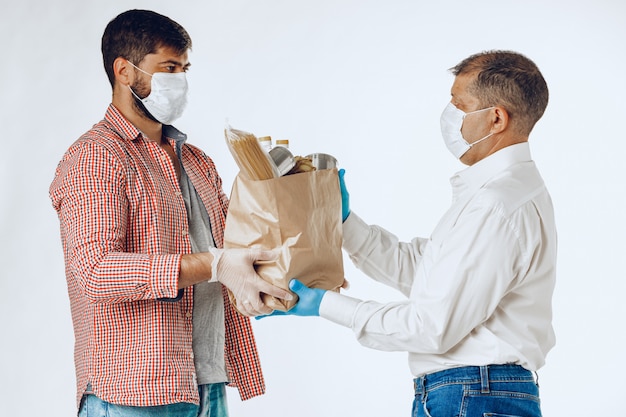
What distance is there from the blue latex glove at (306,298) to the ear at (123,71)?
764mm

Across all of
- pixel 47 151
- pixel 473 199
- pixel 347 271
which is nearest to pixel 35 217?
pixel 47 151

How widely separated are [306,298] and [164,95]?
70 cm

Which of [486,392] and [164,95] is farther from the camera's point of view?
[164,95]

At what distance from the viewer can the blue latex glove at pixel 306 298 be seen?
1832mm

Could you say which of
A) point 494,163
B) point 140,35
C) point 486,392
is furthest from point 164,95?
point 486,392

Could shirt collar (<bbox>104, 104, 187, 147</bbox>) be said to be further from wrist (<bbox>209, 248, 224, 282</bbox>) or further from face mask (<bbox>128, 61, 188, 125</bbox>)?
wrist (<bbox>209, 248, 224, 282</bbox>)

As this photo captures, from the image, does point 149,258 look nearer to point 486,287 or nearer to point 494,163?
point 486,287

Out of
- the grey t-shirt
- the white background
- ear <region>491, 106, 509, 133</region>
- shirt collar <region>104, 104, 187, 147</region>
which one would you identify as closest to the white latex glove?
the grey t-shirt

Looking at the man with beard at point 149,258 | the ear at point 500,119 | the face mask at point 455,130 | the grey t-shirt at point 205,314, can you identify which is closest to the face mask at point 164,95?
the man with beard at point 149,258

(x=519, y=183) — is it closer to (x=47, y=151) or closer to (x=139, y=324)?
Answer: (x=139, y=324)

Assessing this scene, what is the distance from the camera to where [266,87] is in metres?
3.87

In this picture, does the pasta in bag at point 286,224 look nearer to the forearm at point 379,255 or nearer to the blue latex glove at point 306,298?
the blue latex glove at point 306,298

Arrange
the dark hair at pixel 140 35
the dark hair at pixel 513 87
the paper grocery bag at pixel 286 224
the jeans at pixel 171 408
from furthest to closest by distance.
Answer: the dark hair at pixel 140 35 < the dark hair at pixel 513 87 < the jeans at pixel 171 408 < the paper grocery bag at pixel 286 224

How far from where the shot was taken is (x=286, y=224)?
5.85 feet
